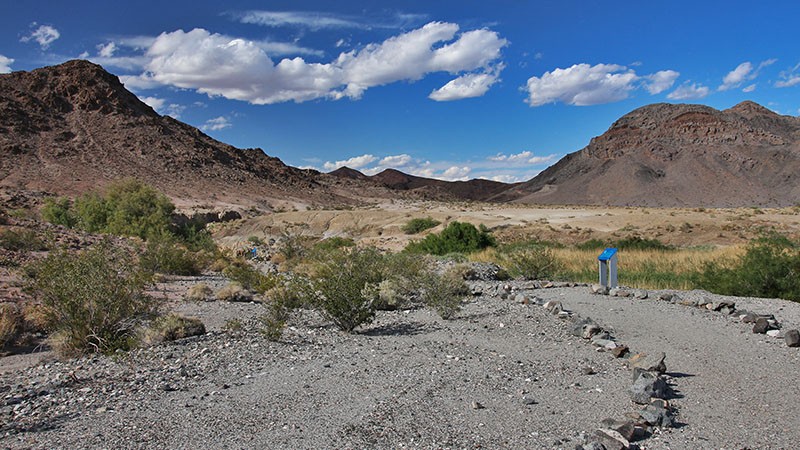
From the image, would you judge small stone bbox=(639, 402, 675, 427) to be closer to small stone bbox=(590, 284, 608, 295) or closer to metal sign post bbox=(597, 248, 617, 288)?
small stone bbox=(590, 284, 608, 295)

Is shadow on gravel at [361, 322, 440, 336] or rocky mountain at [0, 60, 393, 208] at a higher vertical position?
rocky mountain at [0, 60, 393, 208]

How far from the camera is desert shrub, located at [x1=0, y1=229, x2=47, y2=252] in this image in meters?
17.4

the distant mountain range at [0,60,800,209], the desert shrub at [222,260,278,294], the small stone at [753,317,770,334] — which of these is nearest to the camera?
the small stone at [753,317,770,334]

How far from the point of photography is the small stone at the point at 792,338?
9.11 meters

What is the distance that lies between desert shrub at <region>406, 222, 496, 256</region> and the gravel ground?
20.3 meters

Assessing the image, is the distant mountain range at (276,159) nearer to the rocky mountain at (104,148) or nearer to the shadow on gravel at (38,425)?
the rocky mountain at (104,148)

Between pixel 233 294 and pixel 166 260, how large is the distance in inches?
224

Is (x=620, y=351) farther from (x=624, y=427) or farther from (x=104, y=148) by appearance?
(x=104, y=148)

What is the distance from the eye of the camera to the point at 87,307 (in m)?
9.56

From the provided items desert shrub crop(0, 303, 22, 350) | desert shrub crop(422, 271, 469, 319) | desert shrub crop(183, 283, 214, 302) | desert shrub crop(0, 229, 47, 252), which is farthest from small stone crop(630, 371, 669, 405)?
desert shrub crop(0, 229, 47, 252)

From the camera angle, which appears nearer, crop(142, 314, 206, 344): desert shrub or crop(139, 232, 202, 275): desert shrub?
crop(142, 314, 206, 344): desert shrub

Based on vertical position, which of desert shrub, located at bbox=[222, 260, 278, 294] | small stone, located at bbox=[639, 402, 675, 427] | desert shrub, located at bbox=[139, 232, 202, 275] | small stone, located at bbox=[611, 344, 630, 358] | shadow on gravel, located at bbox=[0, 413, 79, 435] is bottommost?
small stone, located at bbox=[639, 402, 675, 427]

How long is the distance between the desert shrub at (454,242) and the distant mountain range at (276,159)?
40.1m

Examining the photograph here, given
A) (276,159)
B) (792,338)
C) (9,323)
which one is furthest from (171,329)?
(276,159)
